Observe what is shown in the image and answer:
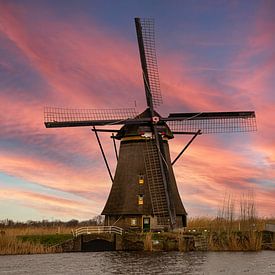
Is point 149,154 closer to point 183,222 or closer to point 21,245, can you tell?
point 183,222

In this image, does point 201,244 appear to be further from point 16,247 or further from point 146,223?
point 16,247

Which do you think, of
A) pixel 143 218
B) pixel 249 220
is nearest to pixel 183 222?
pixel 143 218

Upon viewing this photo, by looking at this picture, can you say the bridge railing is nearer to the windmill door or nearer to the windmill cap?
the windmill door

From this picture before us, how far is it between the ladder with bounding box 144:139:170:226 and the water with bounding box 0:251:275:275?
5303 mm

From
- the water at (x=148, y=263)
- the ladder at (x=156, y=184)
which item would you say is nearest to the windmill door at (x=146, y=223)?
the ladder at (x=156, y=184)

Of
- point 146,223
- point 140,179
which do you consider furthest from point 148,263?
point 140,179

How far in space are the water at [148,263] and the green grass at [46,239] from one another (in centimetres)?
380

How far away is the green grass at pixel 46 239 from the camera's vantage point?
36.5m

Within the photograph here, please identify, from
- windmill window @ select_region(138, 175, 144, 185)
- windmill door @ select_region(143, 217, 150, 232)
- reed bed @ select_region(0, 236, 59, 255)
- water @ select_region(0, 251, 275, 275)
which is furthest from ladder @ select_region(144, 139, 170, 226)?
reed bed @ select_region(0, 236, 59, 255)

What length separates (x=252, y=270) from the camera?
23453 millimetres

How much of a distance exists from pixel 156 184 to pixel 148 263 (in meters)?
11.7

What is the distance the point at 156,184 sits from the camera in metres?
38.0

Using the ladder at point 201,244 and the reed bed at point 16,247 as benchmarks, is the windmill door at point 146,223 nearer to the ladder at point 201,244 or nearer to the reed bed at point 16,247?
the ladder at point 201,244

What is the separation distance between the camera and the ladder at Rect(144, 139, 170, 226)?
37.7m
